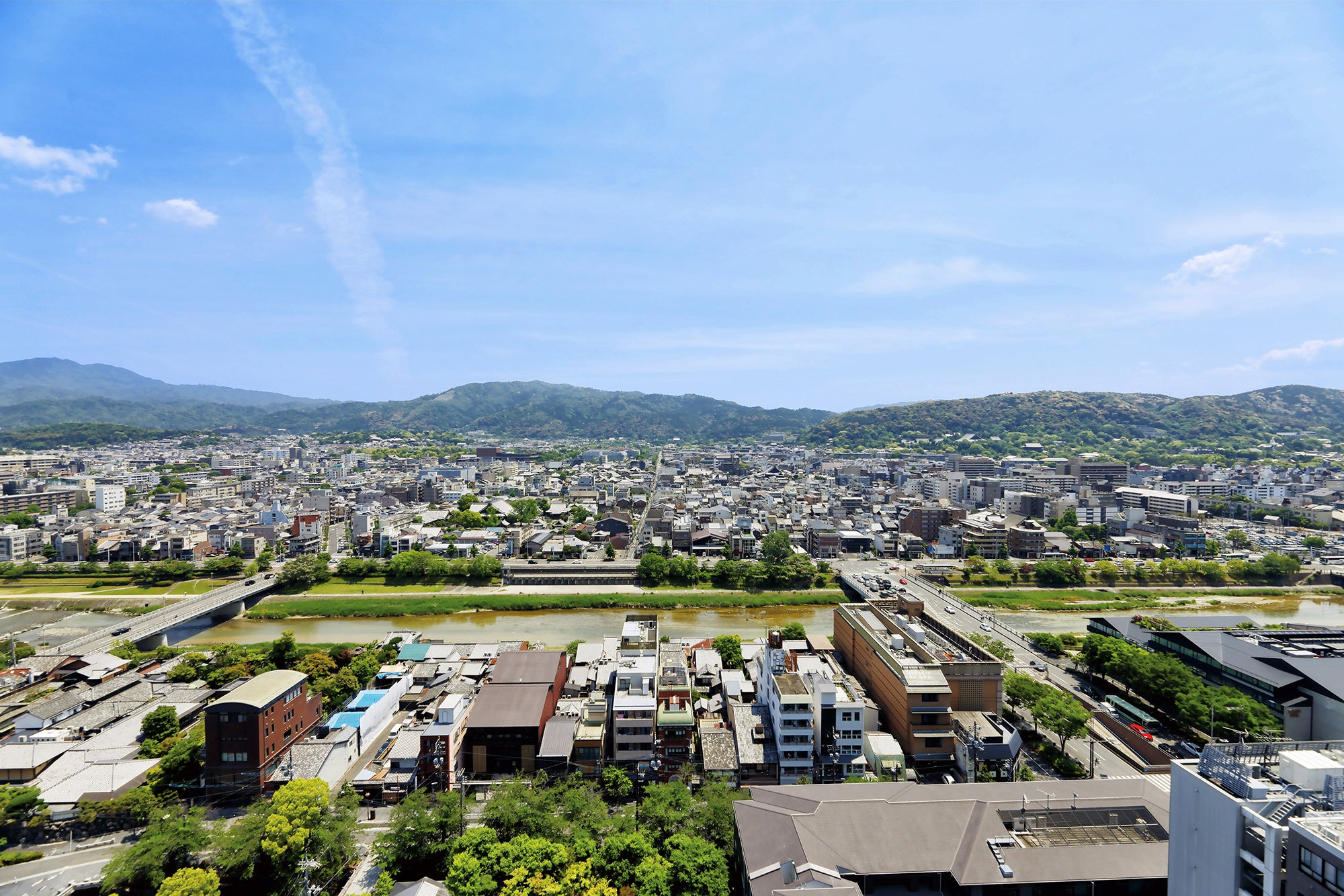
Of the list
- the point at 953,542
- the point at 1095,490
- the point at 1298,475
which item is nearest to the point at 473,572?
the point at 953,542

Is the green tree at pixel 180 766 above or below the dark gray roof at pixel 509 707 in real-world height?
below

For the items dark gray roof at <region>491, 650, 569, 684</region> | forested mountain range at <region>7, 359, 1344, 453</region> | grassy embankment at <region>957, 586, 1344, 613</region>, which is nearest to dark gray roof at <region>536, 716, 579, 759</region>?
dark gray roof at <region>491, 650, 569, 684</region>

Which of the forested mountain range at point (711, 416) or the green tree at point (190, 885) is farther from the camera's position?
the forested mountain range at point (711, 416)

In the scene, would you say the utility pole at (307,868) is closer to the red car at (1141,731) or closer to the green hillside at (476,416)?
the red car at (1141,731)

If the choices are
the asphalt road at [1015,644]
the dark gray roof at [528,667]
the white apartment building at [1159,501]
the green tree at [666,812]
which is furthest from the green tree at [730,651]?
the white apartment building at [1159,501]

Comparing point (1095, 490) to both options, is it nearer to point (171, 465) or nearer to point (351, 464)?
point (351, 464)

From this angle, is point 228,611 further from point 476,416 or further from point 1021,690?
point 476,416

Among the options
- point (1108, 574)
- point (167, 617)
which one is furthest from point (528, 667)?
point (1108, 574)
